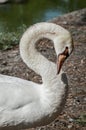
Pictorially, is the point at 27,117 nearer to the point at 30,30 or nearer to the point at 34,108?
the point at 34,108

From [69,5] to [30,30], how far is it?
15.6 metres

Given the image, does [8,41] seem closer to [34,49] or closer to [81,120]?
[81,120]

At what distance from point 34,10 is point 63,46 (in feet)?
49.9

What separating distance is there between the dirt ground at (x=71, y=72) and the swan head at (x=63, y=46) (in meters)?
1.58

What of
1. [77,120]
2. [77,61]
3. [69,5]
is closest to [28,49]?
[77,120]

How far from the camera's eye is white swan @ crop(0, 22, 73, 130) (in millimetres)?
4984

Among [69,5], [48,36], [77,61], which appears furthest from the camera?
[69,5]

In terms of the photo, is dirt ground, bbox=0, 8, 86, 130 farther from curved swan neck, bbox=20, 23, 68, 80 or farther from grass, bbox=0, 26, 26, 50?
curved swan neck, bbox=20, 23, 68, 80

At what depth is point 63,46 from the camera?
4.80 m

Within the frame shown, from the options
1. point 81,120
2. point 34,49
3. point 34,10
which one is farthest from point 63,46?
point 34,10

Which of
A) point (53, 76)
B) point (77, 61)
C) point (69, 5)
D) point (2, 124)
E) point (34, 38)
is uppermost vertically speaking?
point (34, 38)

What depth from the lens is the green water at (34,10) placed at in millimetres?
16734

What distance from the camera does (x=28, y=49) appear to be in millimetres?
5109

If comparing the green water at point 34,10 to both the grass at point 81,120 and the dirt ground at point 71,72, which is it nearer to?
the dirt ground at point 71,72
